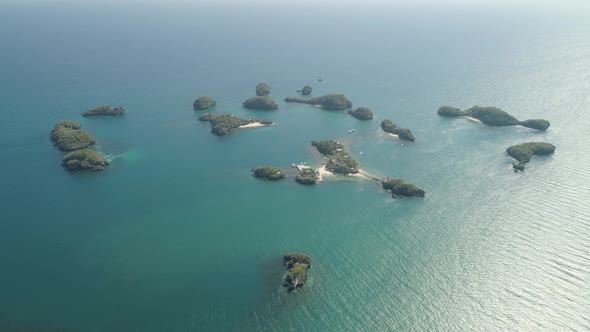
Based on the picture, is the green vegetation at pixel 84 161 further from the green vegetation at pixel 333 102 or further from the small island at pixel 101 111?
the green vegetation at pixel 333 102

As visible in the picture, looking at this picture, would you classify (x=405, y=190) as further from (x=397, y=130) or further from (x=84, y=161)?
(x=84, y=161)

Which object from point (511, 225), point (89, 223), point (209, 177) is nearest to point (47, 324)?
point (89, 223)

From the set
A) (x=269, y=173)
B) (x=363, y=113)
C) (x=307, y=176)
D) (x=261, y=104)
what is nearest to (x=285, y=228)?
(x=307, y=176)

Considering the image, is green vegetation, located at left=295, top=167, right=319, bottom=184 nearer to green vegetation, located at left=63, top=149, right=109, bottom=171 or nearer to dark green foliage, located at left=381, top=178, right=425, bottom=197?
dark green foliage, located at left=381, top=178, right=425, bottom=197

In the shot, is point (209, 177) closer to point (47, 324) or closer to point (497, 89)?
point (47, 324)

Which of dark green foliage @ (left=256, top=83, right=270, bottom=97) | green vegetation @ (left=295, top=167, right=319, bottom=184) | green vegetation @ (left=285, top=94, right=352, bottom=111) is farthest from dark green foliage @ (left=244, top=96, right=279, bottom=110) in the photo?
green vegetation @ (left=295, top=167, right=319, bottom=184)

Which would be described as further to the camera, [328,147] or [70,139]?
[70,139]
